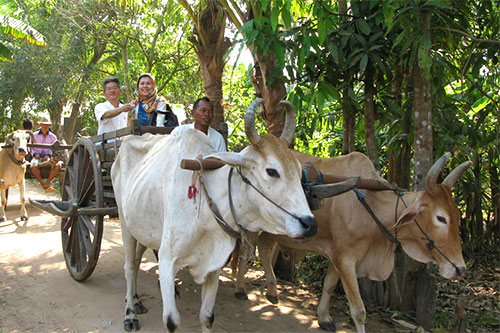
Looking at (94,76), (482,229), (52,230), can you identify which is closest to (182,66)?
(94,76)

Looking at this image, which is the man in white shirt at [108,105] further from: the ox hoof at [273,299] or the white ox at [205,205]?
the ox hoof at [273,299]

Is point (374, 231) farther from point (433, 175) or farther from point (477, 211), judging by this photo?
point (477, 211)

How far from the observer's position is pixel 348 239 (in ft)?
13.1

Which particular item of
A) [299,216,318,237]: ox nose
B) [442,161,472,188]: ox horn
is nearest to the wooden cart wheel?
[299,216,318,237]: ox nose

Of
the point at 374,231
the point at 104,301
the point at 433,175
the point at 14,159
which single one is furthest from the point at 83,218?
the point at 14,159

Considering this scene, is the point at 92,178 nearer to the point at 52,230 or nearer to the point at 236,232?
the point at 236,232

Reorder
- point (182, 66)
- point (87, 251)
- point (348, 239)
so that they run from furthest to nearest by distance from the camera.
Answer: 1. point (182, 66)
2. point (87, 251)
3. point (348, 239)

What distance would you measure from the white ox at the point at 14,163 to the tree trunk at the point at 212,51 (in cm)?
434

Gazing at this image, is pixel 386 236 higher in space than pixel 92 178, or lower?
lower

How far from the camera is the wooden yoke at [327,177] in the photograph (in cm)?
299

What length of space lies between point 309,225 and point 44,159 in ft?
27.8

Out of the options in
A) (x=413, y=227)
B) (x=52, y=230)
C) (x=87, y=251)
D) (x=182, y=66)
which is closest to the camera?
(x=413, y=227)

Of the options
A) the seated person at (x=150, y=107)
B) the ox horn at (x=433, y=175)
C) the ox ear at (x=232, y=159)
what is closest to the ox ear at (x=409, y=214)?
the ox horn at (x=433, y=175)

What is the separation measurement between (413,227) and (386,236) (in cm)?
28
